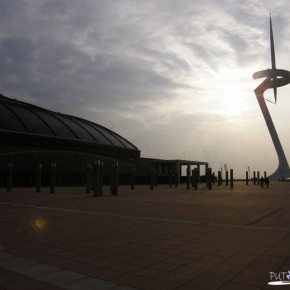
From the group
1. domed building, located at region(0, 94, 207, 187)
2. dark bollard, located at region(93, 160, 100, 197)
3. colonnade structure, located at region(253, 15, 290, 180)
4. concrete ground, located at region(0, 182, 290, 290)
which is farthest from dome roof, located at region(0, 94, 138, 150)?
concrete ground, located at region(0, 182, 290, 290)

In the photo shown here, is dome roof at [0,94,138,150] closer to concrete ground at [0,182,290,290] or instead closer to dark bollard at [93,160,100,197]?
dark bollard at [93,160,100,197]

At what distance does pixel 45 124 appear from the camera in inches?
2314

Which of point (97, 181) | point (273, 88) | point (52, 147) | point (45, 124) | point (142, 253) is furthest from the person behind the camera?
point (273, 88)

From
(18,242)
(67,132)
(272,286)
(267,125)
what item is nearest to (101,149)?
(67,132)

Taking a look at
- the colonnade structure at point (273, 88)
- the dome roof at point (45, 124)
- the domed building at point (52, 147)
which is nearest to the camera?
the domed building at point (52, 147)

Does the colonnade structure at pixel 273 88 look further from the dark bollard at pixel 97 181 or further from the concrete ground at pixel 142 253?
the concrete ground at pixel 142 253

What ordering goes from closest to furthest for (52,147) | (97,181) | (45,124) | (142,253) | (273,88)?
1. (142,253)
2. (97,181)
3. (52,147)
4. (45,124)
5. (273,88)

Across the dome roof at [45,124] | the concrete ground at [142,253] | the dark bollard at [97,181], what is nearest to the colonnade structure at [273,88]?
the dome roof at [45,124]

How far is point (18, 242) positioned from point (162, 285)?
4.62 meters

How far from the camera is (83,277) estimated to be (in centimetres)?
610

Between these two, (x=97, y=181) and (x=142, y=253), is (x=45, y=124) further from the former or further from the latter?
(x=142, y=253)

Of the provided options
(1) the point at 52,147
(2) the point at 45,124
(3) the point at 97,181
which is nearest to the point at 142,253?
(3) the point at 97,181

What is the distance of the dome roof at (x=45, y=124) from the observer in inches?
2126

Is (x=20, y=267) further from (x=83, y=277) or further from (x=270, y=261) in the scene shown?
(x=270, y=261)
